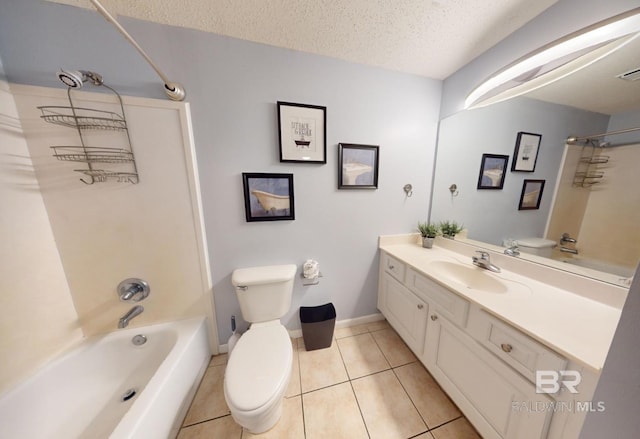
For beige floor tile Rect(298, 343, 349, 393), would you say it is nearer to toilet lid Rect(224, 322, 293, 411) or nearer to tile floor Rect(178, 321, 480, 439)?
tile floor Rect(178, 321, 480, 439)

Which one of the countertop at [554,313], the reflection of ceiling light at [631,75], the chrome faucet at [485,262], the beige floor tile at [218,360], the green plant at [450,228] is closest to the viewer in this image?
the countertop at [554,313]

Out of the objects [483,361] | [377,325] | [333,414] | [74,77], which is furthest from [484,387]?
[74,77]

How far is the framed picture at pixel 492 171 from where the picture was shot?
131cm

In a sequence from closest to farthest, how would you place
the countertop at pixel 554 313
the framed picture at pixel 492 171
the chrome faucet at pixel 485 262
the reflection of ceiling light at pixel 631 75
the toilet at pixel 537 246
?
1. the countertop at pixel 554 313
2. the reflection of ceiling light at pixel 631 75
3. the toilet at pixel 537 246
4. the chrome faucet at pixel 485 262
5. the framed picture at pixel 492 171

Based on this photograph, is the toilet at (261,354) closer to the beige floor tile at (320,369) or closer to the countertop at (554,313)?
the beige floor tile at (320,369)

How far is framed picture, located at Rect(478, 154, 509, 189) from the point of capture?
4.29ft

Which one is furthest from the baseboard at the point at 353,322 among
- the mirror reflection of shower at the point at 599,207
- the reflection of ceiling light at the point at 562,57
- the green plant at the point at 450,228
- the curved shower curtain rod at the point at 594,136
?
the reflection of ceiling light at the point at 562,57

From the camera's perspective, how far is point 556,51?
832 mm

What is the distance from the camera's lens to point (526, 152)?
3.87 ft

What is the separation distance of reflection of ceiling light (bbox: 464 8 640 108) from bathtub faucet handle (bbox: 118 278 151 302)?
2368mm

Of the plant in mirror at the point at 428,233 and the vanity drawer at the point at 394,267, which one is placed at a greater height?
the plant in mirror at the point at 428,233

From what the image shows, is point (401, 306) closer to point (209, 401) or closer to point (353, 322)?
point (353, 322)

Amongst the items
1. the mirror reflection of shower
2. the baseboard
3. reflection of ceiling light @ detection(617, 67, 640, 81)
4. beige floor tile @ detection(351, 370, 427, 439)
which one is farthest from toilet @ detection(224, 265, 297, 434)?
reflection of ceiling light @ detection(617, 67, 640, 81)

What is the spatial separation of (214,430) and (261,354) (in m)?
0.47
